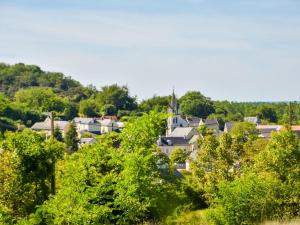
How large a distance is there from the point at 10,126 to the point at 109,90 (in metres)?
36.9

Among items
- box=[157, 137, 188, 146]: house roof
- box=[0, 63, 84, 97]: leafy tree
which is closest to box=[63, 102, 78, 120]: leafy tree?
box=[0, 63, 84, 97]: leafy tree

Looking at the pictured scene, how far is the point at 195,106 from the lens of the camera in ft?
337

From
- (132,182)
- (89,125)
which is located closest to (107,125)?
(89,125)

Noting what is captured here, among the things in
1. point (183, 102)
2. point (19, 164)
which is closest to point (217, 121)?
point (183, 102)

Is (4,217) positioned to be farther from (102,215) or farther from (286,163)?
(286,163)

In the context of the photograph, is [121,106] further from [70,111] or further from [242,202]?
[242,202]

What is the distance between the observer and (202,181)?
55.5 ft

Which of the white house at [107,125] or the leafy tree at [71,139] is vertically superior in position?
the white house at [107,125]

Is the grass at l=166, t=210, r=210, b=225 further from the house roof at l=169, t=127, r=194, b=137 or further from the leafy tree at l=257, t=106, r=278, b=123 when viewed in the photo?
the leafy tree at l=257, t=106, r=278, b=123

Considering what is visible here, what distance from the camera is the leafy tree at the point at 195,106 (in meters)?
103

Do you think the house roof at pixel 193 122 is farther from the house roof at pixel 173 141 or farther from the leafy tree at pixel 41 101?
the leafy tree at pixel 41 101

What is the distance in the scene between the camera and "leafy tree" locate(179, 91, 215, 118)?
337 ft

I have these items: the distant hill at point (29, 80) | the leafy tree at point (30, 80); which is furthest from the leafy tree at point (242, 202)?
the leafy tree at point (30, 80)

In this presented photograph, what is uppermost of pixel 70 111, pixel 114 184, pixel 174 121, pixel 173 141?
pixel 70 111
